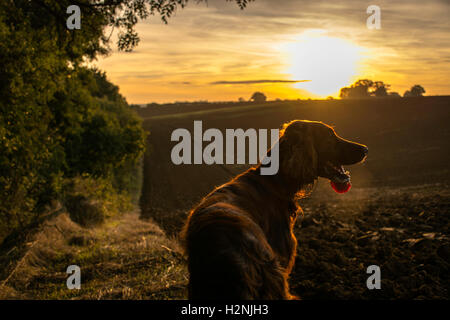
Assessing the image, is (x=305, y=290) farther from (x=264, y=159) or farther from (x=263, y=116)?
(x=263, y=116)

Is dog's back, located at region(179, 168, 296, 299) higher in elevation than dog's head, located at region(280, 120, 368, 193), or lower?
lower

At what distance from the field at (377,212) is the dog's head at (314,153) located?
376 cm

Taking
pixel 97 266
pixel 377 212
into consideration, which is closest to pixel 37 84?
pixel 97 266

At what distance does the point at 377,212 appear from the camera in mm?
12805

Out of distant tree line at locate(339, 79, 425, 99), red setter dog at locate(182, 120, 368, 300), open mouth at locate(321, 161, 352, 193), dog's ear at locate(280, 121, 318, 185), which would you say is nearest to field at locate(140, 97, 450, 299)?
open mouth at locate(321, 161, 352, 193)

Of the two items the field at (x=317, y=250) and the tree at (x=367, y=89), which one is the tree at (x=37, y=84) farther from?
the tree at (x=367, y=89)

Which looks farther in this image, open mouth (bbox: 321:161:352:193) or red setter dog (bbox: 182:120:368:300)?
open mouth (bbox: 321:161:352:193)

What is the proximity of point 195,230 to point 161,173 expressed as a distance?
30037mm

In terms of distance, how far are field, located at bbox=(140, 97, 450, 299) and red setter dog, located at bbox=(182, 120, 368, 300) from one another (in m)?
3.91

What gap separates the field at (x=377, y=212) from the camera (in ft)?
23.5

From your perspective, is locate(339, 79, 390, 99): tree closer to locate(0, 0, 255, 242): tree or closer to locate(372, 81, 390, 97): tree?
locate(372, 81, 390, 97): tree

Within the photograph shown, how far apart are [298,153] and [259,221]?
84 cm

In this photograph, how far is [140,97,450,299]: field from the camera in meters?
7.18

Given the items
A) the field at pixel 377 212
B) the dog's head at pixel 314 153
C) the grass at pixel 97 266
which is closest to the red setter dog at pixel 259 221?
the dog's head at pixel 314 153
